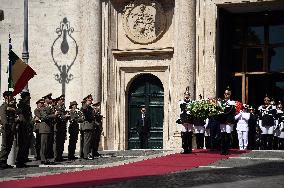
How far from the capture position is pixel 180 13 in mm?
22766

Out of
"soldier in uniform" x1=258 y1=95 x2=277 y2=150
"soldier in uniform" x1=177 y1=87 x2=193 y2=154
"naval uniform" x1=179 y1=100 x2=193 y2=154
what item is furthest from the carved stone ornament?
"naval uniform" x1=179 y1=100 x2=193 y2=154

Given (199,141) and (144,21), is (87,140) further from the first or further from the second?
(144,21)

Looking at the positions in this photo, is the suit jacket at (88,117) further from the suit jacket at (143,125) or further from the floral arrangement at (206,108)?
the suit jacket at (143,125)

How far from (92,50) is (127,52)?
4.85 ft

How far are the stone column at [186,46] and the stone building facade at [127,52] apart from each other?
0.04 m

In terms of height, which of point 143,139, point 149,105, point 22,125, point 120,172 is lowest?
point 120,172

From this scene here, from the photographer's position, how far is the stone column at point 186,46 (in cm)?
2252

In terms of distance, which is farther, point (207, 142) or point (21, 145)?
point (207, 142)

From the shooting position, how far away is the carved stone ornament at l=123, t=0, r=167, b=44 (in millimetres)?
23719

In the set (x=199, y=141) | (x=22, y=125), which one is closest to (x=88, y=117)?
(x=22, y=125)

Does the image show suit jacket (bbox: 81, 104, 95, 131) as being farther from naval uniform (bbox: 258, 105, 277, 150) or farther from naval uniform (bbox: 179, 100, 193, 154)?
naval uniform (bbox: 258, 105, 277, 150)

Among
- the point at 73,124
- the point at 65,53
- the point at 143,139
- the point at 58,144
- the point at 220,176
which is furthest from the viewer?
the point at 65,53

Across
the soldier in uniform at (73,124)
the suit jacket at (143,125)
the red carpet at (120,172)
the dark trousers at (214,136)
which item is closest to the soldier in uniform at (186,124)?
the red carpet at (120,172)

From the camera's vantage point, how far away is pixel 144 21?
24.0 meters
